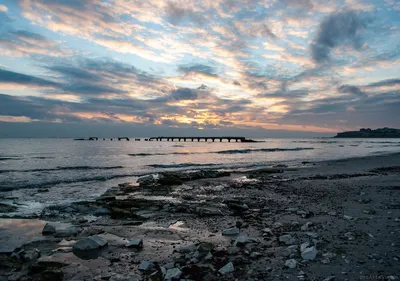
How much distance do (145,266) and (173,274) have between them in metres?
0.71

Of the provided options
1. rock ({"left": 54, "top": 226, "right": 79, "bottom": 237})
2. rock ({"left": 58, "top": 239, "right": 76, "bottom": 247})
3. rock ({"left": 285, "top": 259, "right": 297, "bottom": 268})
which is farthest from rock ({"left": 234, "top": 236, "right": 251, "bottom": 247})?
rock ({"left": 54, "top": 226, "right": 79, "bottom": 237})

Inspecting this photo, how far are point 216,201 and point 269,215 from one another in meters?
3.44

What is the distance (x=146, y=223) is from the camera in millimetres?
9391

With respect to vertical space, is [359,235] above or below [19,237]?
above

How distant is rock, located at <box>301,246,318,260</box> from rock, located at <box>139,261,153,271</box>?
10.4 feet

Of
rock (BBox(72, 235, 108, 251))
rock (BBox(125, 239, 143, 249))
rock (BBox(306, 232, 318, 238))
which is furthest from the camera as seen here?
rock (BBox(306, 232, 318, 238))

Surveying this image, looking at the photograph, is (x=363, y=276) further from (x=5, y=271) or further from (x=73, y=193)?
(x=73, y=193)

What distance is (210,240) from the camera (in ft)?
24.1

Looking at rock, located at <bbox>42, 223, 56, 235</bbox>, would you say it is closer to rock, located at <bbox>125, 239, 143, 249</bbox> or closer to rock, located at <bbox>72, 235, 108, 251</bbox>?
rock, located at <bbox>72, 235, 108, 251</bbox>

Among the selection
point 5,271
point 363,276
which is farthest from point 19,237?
point 363,276

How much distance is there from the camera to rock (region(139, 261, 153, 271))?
544cm

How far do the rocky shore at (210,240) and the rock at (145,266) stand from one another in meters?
0.02

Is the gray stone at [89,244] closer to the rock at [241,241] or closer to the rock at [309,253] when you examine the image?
the rock at [241,241]

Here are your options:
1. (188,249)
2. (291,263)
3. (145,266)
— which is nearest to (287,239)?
(291,263)
